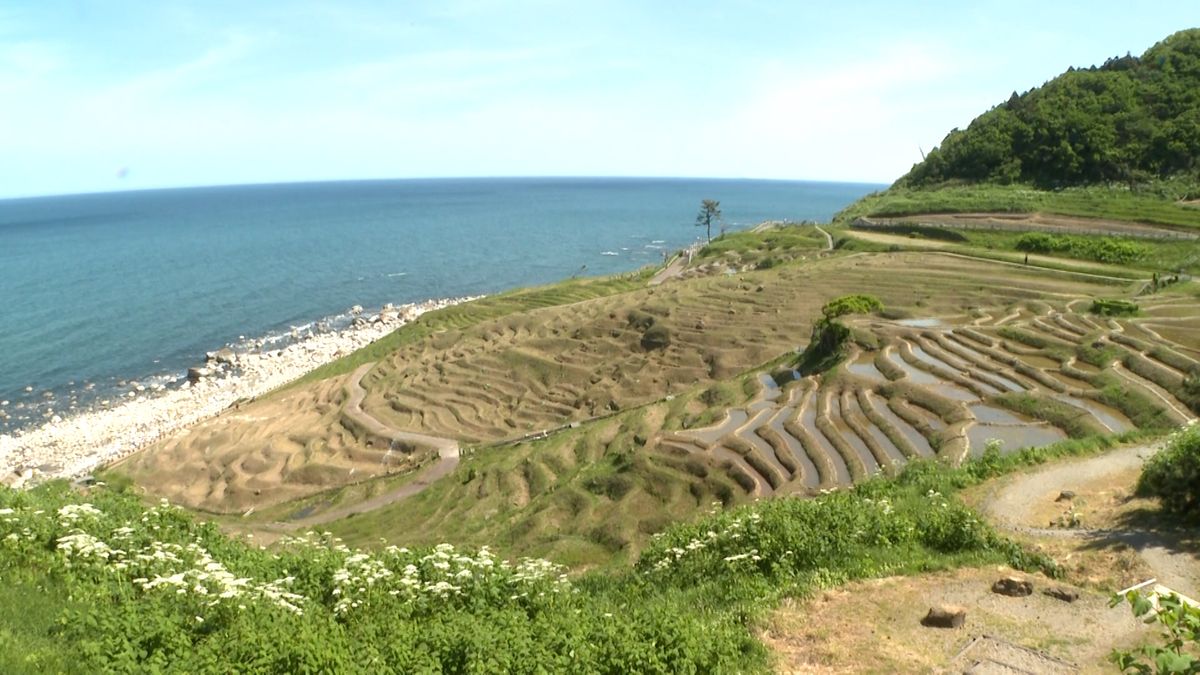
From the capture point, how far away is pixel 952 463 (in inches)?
1094

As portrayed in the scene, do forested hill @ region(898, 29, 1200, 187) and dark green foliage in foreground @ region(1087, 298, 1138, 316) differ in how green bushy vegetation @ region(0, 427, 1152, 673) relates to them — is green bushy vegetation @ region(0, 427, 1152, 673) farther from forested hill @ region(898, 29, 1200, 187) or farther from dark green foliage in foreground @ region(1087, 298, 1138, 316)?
forested hill @ region(898, 29, 1200, 187)

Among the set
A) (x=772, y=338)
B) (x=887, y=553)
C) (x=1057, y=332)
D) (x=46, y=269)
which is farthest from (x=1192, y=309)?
(x=46, y=269)

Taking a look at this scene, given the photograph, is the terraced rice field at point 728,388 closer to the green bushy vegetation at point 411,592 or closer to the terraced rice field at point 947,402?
the terraced rice field at point 947,402

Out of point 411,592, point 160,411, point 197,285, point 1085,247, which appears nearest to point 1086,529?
point 411,592

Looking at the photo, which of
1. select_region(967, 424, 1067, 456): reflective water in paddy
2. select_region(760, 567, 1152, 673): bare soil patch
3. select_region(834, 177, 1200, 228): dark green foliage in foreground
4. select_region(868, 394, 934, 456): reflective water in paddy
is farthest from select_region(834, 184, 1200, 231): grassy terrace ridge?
select_region(760, 567, 1152, 673): bare soil patch

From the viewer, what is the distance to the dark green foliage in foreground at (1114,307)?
154ft

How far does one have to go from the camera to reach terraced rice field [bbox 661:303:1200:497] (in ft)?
102

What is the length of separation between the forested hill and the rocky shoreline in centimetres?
9333

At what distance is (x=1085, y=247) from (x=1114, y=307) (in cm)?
2750

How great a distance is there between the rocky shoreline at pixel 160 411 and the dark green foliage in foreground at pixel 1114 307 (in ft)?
227

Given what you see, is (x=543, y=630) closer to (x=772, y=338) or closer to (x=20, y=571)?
(x=20, y=571)

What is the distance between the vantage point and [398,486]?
44.3m

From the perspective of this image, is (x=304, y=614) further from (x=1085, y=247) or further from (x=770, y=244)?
(x=770, y=244)

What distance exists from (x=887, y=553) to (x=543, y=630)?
8.75 meters
